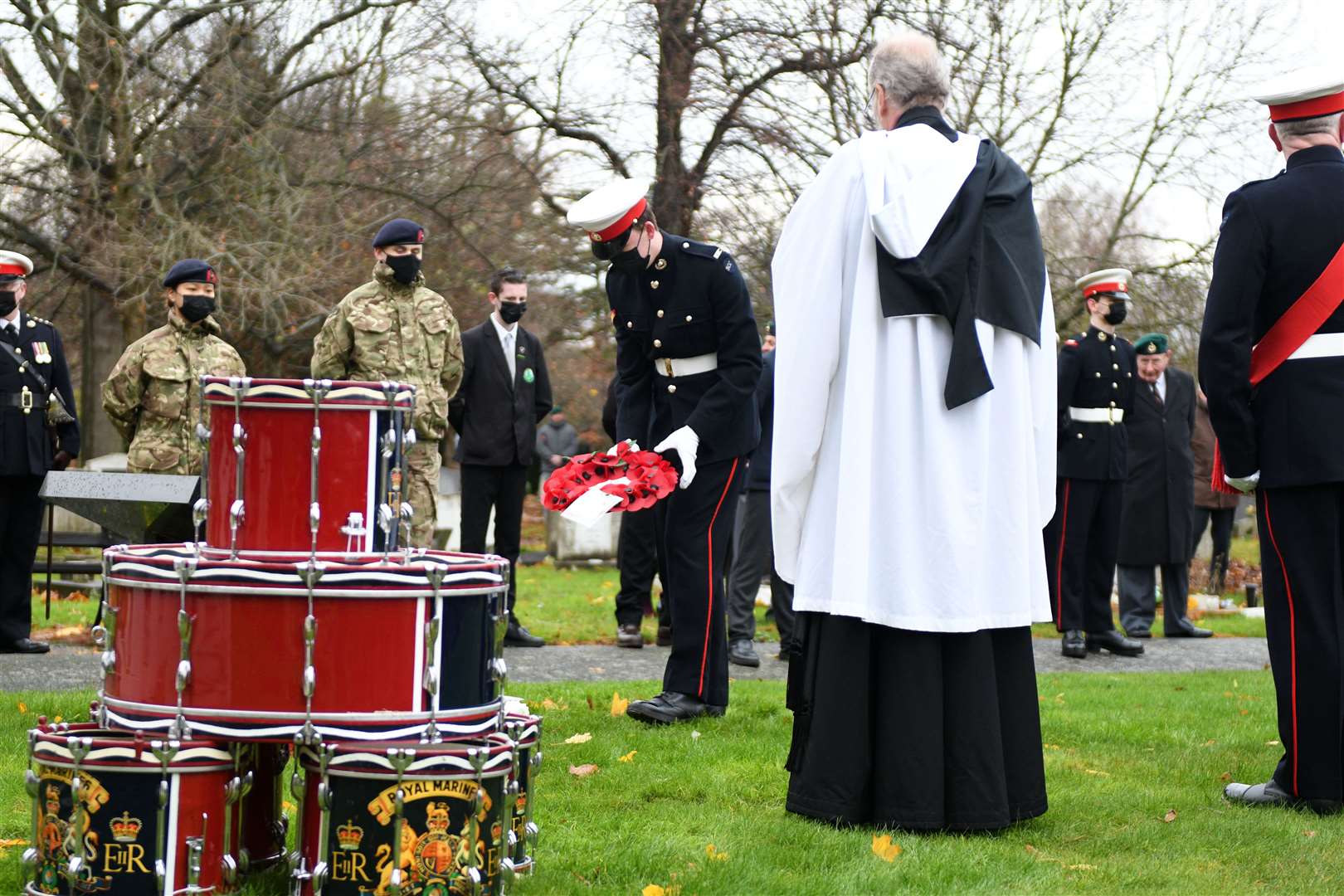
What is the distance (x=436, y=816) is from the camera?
3895mm

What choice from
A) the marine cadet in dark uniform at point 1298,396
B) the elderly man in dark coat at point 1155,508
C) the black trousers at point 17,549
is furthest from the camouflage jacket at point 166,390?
the elderly man in dark coat at point 1155,508

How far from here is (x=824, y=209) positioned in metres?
5.04

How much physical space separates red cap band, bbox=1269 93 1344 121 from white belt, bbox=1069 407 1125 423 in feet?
18.2

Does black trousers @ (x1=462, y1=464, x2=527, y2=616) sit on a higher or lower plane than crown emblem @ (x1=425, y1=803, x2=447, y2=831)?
higher

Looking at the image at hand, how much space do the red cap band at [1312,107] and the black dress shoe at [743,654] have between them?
5.17 m

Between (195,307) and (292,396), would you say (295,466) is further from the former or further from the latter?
(195,307)

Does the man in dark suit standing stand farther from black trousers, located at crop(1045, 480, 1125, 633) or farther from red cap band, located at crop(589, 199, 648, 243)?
red cap band, located at crop(589, 199, 648, 243)

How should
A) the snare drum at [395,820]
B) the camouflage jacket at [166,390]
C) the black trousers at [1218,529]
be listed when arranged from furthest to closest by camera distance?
Answer: the black trousers at [1218,529]
the camouflage jacket at [166,390]
the snare drum at [395,820]

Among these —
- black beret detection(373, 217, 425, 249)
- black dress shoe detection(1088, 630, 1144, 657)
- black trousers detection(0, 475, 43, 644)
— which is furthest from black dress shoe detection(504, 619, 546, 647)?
black dress shoe detection(1088, 630, 1144, 657)

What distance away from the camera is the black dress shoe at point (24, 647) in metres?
9.55

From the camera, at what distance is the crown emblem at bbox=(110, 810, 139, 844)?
387 cm

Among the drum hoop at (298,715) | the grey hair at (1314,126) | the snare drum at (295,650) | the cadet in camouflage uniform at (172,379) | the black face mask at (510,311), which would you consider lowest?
the drum hoop at (298,715)

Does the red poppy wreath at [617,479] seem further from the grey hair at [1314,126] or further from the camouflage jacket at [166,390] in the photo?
the camouflage jacket at [166,390]

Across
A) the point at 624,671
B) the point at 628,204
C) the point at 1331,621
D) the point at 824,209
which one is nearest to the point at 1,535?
the point at 624,671
